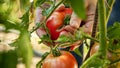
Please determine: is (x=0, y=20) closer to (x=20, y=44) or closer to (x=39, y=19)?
(x=20, y=44)

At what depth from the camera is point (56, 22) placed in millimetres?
624

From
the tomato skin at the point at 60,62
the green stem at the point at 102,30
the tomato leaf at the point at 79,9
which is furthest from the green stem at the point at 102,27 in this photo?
the tomato leaf at the point at 79,9

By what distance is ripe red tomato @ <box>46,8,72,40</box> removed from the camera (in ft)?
1.97

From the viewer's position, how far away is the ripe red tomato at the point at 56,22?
1.97 ft

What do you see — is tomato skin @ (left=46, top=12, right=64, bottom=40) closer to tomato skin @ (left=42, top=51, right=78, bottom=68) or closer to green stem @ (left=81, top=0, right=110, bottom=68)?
tomato skin @ (left=42, top=51, right=78, bottom=68)

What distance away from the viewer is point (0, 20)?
157mm

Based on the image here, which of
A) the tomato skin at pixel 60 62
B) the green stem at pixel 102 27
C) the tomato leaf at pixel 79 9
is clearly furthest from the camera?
the tomato skin at pixel 60 62

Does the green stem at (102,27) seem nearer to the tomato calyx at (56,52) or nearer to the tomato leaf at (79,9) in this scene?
the tomato calyx at (56,52)

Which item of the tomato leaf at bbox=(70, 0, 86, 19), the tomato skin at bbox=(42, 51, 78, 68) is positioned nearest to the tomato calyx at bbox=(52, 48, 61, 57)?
the tomato skin at bbox=(42, 51, 78, 68)

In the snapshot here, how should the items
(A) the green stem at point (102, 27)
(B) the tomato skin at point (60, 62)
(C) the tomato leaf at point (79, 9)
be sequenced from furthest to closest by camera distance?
1. (B) the tomato skin at point (60, 62)
2. (A) the green stem at point (102, 27)
3. (C) the tomato leaf at point (79, 9)

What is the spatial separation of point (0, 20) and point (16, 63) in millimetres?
34

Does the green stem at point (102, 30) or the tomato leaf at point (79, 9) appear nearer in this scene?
the tomato leaf at point (79, 9)

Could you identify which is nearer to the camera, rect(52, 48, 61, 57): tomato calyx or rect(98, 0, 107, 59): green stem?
rect(98, 0, 107, 59): green stem

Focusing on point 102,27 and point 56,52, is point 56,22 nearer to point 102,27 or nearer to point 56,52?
point 56,52
